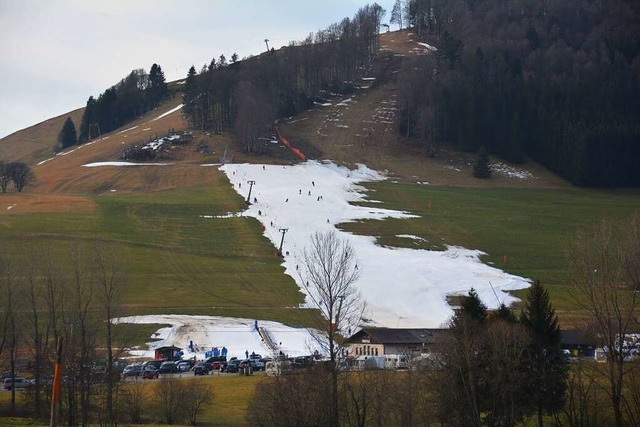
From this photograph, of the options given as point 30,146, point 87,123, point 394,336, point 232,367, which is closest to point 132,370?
point 232,367

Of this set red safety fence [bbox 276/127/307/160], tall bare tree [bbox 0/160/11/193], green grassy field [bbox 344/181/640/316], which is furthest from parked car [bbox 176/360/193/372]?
red safety fence [bbox 276/127/307/160]

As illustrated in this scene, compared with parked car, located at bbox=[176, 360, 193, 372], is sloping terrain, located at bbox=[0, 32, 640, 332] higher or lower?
higher

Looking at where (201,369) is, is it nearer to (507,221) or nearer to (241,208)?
(241,208)

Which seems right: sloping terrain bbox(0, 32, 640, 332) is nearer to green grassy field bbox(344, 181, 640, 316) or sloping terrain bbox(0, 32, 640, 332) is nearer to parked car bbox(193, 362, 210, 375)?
green grassy field bbox(344, 181, 640, 316)

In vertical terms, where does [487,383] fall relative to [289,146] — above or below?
below

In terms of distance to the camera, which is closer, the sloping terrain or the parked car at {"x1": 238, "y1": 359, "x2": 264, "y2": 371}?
the parked car at {"x1": 238, "y1": 359, "x2": 264, "y2": 371}

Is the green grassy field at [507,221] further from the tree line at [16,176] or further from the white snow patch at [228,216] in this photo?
the tree line at [16,176]
